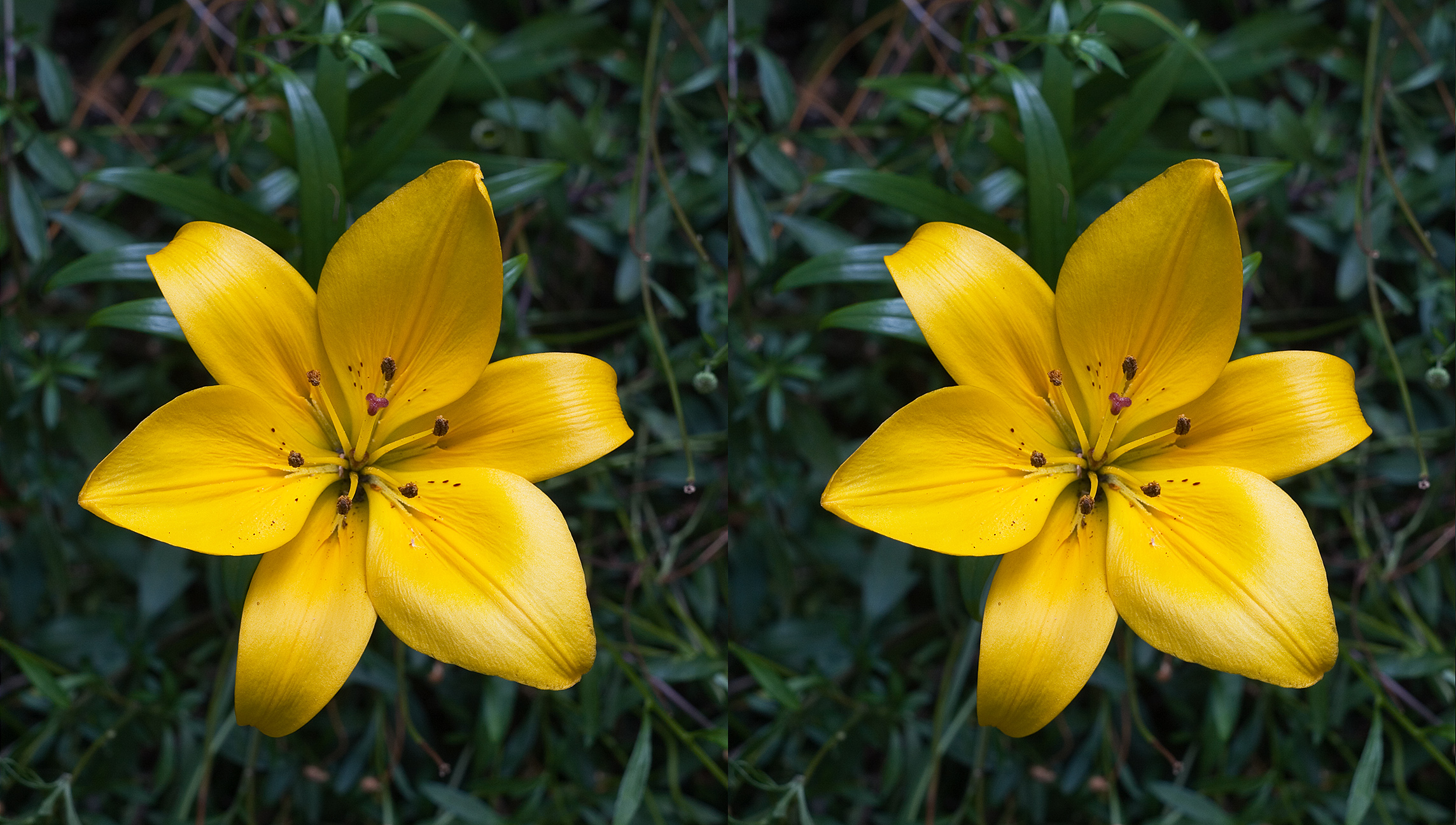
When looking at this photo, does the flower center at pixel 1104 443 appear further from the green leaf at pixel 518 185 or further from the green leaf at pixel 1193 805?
the green leaf at pixel 518 185

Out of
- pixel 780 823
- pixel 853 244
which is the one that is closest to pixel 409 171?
pixel 853 244

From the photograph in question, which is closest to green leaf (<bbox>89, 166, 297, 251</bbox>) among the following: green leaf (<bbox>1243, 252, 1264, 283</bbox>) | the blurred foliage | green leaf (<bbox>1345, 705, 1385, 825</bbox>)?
the blurred foliage

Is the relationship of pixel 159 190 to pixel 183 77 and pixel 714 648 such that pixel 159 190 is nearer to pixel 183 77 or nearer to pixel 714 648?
pixel 183 77

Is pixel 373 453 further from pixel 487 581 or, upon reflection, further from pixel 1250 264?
pixel 1250 264

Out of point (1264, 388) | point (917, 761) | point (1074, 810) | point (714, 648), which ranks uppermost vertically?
point (1264, 388)

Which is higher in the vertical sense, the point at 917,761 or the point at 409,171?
the point at 409,171

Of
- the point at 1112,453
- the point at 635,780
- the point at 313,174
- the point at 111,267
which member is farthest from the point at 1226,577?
the point at 111,267

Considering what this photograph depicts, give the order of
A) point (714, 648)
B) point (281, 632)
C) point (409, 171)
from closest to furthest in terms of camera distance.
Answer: point (281, 632), point (409, 171), point (714, 648)
